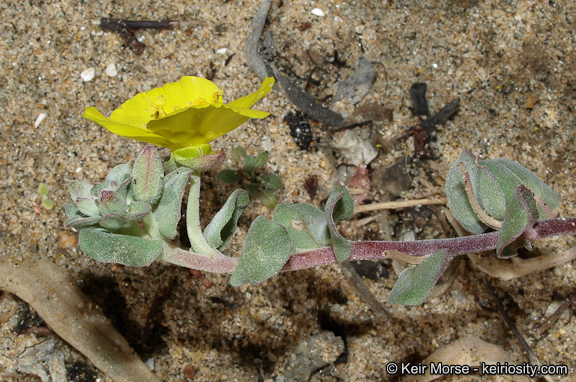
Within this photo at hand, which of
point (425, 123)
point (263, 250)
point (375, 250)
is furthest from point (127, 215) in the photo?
point (425, 123)

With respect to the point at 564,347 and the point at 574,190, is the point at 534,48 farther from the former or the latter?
the point at 564,347

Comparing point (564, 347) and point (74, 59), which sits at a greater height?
point (74, 59)

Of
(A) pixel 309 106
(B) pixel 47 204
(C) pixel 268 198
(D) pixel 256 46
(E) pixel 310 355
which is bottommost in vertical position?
(E) pixel 310 355

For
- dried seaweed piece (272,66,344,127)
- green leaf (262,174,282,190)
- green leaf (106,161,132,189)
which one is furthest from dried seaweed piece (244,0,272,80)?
green leaf (106,161,132,189)

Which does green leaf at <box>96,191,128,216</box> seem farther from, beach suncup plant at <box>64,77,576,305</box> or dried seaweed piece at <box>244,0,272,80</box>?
dried seaweed piece at <box>244,0,272,80</box>

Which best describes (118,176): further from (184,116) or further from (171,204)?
(184,116)

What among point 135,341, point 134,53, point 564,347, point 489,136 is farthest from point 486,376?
point 134,53
